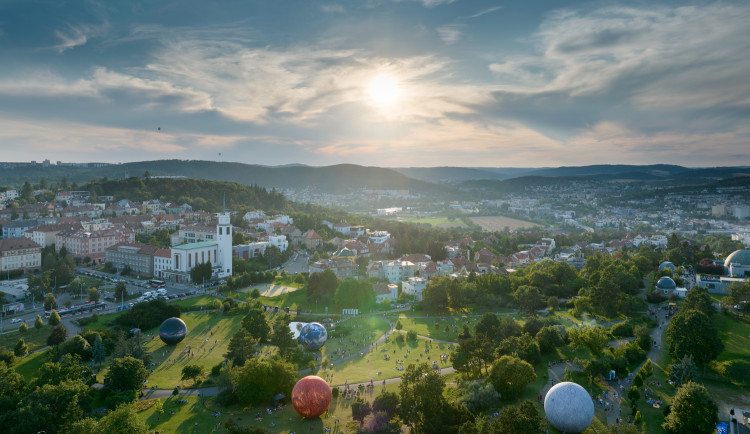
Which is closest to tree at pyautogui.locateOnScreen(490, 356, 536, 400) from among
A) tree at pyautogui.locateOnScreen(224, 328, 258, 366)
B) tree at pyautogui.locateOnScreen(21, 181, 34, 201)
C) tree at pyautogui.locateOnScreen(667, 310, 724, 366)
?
tree at pyautogui.locateOnScreen(667, 310, 724, 366)

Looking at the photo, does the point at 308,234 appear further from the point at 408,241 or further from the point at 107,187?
the point at 107,187

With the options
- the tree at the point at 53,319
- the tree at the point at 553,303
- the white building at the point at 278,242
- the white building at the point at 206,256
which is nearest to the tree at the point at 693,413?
→ the tree at the point at 553,303

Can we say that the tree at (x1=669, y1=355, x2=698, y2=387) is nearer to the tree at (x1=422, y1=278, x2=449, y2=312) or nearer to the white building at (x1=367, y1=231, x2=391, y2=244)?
the tree at (x1=422, y1=278, x2=449, y2=312)

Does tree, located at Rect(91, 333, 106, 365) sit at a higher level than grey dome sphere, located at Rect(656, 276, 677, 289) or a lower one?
lower

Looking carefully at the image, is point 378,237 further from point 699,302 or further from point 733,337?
point 733,337

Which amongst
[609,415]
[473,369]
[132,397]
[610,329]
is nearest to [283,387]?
[132,397]

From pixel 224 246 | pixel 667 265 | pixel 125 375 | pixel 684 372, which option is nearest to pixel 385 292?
pixel 224 246
